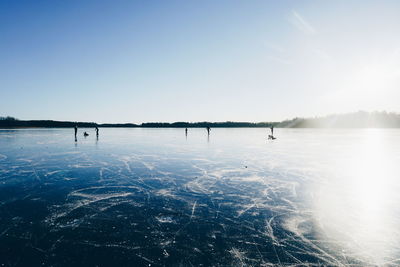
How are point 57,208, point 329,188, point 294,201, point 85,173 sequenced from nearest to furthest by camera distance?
point 57,208
point 294,201
point 329,188
point 85,173

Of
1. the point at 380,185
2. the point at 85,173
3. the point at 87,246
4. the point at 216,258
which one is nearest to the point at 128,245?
the point at 87,246

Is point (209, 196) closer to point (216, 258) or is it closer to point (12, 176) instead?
point (216, 258)

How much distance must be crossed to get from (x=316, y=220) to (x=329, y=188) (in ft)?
9.65

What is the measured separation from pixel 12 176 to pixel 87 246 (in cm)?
660

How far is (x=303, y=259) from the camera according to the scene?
321 cm

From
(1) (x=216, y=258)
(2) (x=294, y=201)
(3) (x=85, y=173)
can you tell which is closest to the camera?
(1) (x=216, y=258)

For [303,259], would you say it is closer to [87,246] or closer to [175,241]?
[175,241]

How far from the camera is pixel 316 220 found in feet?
15.1

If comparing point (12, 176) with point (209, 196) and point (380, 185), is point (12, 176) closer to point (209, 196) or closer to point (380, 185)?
point (209, 196)

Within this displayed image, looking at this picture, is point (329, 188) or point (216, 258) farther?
point (329, 188)

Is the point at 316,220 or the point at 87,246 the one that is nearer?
the point at 87,246

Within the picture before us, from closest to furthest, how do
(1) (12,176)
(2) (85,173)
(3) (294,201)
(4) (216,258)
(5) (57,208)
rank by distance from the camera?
(4) (216,258), (5) (57,208), (3) (294,201), (1) (12,176), (2) (85,173)

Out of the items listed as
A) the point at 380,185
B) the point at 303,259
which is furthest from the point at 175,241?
the point at 380,185

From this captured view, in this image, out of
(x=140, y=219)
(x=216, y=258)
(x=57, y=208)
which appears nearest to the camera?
(x=216, y=258)
